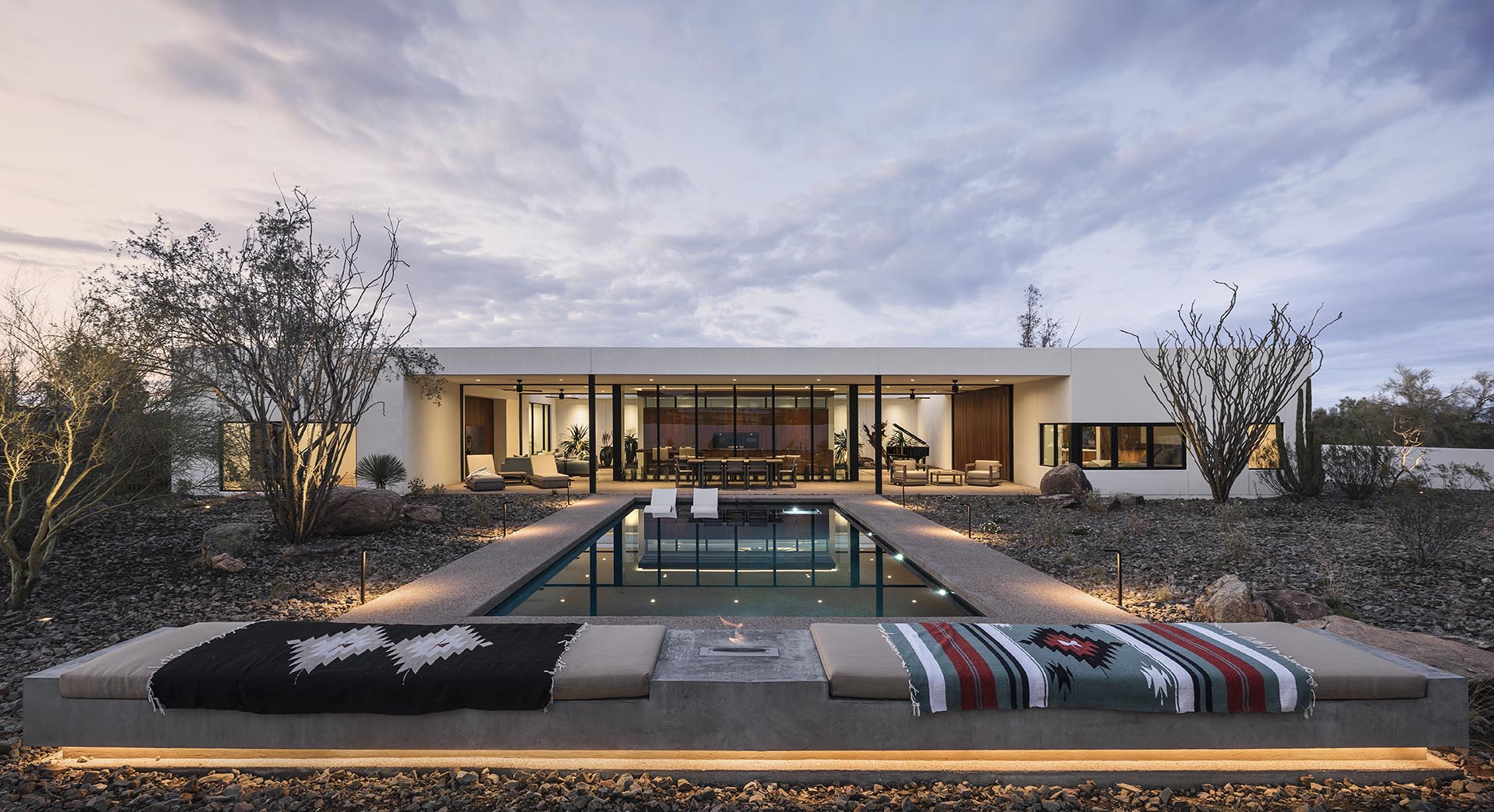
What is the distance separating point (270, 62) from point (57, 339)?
4354 mm

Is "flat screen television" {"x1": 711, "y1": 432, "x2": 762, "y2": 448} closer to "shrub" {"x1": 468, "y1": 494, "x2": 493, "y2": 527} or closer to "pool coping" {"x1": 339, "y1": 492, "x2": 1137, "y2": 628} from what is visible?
"pool coping" {"x1": 339, "y1": 492, "x2": 1137, "y2": 628}

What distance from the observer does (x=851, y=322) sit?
144 feet

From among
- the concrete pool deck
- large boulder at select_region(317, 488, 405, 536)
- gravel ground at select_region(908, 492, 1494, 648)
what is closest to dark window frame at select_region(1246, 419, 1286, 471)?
gravel ground at select_region(908, 492, 1494, 648)

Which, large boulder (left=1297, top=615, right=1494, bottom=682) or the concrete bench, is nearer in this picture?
the concrete bench

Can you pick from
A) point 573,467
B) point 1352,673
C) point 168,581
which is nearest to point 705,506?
point 168,581

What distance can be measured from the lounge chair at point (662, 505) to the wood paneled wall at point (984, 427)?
9867mm

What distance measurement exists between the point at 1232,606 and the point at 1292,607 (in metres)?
0.47

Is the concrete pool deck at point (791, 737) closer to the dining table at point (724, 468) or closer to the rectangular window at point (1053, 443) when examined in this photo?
the dining table at point (724, 468)

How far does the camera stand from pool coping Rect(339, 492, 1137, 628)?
4.89 m

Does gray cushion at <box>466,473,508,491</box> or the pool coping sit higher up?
gray cushion at <box>466,473,508,491</box>

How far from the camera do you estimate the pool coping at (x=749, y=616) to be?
16.0 feet

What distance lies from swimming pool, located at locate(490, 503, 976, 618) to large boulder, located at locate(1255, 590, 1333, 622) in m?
2.26

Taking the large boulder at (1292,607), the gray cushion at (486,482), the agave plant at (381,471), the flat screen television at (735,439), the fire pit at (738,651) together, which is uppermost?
the flat screen television at (735,439)

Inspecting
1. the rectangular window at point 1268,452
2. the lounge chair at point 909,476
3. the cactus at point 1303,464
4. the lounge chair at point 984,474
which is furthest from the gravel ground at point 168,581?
the rectangular window at point 1268,452
